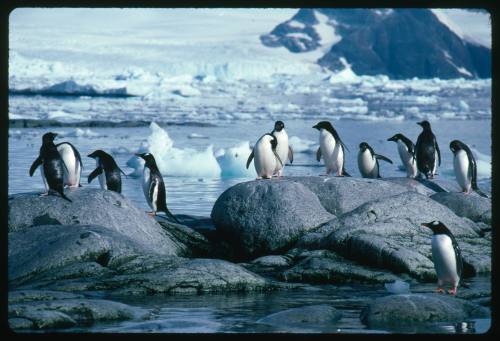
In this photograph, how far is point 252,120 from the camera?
90.9ft

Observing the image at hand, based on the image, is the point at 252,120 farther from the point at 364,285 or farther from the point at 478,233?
the point at 364,285

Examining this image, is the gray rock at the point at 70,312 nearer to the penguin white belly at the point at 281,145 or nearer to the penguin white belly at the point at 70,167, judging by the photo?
the penguin white belly at the point at 70,167

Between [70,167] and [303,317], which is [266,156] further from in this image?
[303,317]

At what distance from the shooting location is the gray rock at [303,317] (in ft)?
17.7

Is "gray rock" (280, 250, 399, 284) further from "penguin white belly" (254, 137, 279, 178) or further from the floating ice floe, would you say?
"penguin white belly" (254, 137, 279, 178)

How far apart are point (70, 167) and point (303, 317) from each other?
15.0 feet

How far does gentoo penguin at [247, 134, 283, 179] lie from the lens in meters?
9.96

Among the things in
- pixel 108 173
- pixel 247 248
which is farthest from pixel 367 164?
pixel 108 173

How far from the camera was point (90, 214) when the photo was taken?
27.5ft

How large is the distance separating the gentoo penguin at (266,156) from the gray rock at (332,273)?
2499 millimetres

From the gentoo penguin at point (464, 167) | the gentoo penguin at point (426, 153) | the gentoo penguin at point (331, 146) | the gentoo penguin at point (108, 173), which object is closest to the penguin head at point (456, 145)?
the gentoo penguin at point (464, 167)

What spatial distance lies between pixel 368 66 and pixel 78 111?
129ft

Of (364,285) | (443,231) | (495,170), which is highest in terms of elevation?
(495,170)
